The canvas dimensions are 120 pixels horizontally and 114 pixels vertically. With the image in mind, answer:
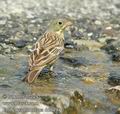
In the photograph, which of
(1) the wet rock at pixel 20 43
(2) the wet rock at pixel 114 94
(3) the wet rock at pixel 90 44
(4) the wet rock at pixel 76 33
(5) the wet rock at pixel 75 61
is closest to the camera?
(2) the wet rock at pixel 114 94

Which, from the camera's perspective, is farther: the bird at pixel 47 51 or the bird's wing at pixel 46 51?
the bird's wing at pixel 46 51

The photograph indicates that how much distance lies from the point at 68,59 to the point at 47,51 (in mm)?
1179

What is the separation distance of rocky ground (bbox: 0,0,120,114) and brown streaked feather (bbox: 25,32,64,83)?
0.19 metres

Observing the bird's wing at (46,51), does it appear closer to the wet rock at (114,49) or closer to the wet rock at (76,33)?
the wet rock at (114,49)

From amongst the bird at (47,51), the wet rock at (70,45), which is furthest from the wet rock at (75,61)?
the wet rock at (70,45)

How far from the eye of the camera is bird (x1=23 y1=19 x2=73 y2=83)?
358 inches

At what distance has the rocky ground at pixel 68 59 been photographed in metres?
8.14

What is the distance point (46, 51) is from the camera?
31.8 ft

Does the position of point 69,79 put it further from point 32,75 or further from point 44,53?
point 32,75

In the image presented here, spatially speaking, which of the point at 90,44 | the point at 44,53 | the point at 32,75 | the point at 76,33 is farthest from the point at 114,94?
the point at 76,33

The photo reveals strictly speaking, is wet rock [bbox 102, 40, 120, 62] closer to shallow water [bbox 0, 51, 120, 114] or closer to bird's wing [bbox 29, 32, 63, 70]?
shallow water [bbox 0, 51, 120, 114]

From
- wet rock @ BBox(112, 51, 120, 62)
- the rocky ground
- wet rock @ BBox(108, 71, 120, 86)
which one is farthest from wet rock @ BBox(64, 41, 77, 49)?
wet rock @ BBox(108, 71, 120, 86)

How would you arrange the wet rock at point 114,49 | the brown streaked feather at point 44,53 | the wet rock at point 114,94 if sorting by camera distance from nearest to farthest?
the wet rock at point 114,94, the brown streaked feather at point 44,53, the wet rock at point 114,49

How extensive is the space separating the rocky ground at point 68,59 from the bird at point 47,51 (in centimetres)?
19
